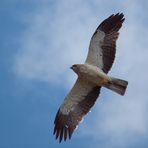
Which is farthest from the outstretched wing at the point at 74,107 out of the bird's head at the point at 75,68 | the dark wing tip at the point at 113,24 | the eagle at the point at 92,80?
the dark wing tip at the point at 113,24

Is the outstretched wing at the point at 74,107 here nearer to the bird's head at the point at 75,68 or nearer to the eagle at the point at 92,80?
the eagle at the point at 92,80

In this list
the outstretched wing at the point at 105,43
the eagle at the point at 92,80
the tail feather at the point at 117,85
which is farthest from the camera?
the outstretched wing at the point at 105,43

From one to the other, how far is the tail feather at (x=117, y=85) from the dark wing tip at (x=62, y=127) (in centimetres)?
170

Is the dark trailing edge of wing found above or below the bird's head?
below

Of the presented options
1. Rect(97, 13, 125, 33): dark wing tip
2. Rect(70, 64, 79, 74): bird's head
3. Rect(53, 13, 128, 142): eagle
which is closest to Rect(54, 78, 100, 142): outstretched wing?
Rect(53, 13, 128, 142): eagle

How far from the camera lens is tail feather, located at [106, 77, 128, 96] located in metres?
14.2

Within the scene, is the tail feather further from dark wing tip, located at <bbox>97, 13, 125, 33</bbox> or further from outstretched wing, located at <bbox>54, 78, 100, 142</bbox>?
dark wing tip, located at <bbox>97, 13, 125, 33</bbox>

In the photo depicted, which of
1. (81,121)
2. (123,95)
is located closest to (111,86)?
(123,95)

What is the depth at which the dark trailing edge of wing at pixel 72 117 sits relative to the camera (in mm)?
14719

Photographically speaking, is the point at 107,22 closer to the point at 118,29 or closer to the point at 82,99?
the point at 118,29

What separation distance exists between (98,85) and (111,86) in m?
0.58

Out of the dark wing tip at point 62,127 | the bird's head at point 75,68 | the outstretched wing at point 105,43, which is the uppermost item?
the outstretched wing at point 105,43

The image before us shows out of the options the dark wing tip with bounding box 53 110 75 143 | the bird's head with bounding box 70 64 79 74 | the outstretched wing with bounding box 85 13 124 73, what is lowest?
the dark wing tip with bounding box 53 110 75 143

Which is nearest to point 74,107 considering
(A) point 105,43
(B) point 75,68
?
(B) point 75,68
